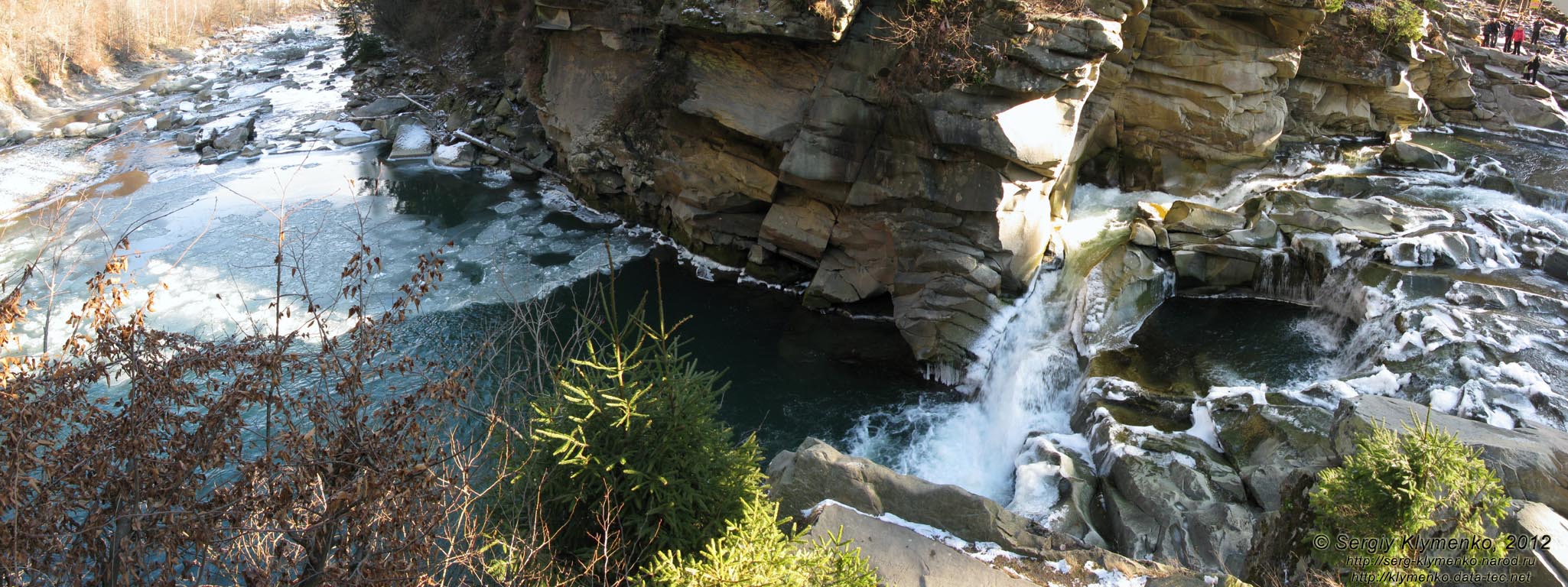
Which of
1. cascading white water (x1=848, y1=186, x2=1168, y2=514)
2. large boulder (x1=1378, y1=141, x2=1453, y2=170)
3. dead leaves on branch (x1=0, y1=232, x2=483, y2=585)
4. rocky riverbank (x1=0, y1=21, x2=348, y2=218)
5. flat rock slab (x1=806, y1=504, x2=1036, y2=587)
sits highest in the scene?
dead leaves on branch (x1=0, y1=232, x2=483, y2=585)

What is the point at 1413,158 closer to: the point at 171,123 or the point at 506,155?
the point at 506,155

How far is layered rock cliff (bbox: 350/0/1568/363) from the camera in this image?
16.1 metres

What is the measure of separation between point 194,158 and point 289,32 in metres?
25.5

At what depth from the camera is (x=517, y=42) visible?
26.6m

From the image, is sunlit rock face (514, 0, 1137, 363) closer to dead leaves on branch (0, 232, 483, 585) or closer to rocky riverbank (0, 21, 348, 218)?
dead leaves on branch (0, 232, 483, 585)

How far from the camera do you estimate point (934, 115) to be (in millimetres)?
16109

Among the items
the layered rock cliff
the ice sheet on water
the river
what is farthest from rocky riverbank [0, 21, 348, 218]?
the layered rock cliff

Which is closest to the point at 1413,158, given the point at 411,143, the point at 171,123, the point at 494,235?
the point at 494,235

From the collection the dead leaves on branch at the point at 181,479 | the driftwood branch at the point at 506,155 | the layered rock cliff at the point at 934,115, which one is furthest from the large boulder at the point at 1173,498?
the driftwood branch at the point at 506,155

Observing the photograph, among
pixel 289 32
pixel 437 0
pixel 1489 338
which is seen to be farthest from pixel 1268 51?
pixel 289 32

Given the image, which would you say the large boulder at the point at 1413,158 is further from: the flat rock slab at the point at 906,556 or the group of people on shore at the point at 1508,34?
the flat rock slab at the point at 906,556

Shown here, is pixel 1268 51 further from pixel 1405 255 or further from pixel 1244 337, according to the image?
pixel 1244 337

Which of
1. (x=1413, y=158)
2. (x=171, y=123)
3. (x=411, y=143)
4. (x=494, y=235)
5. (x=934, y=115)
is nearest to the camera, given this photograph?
(x=934, y=115)

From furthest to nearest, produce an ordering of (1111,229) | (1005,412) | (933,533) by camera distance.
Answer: (1111,229), (1005,412), (933,533)
